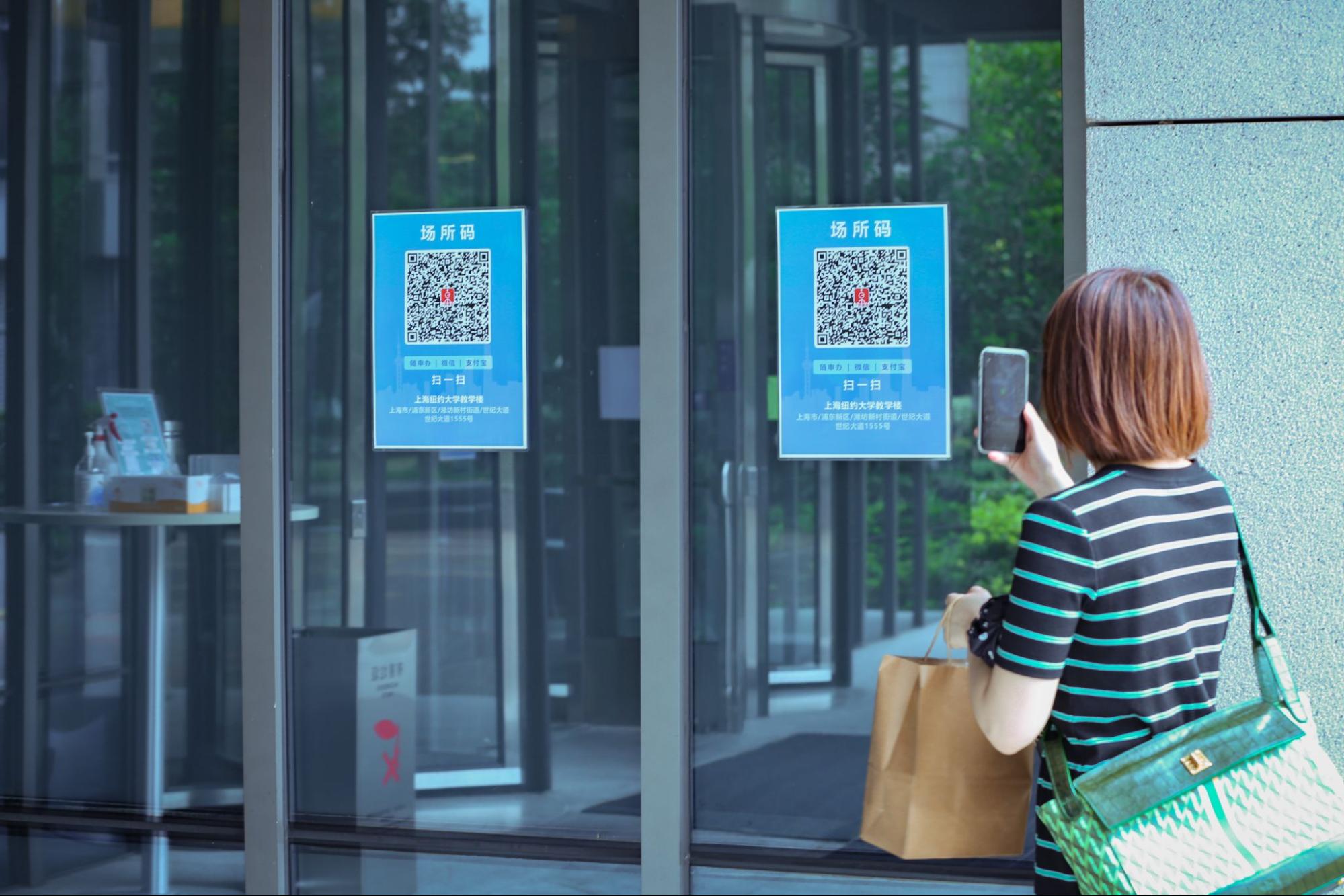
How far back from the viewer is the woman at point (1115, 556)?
72.4 inches

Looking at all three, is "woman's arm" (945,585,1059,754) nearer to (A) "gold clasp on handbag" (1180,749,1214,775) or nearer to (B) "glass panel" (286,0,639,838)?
(A) "gold clasp on handbag" (1180,749,1214,775)

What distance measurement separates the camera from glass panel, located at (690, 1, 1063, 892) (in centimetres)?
381

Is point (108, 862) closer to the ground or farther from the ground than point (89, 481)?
closer to the ground

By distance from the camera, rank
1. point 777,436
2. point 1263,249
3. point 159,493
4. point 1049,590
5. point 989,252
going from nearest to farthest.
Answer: point 1049,590, point 1263,249, point 777,436, point 159,493, point 989,252

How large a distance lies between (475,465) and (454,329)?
0.41 meters

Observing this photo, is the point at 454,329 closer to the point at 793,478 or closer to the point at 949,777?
the point at 793,478

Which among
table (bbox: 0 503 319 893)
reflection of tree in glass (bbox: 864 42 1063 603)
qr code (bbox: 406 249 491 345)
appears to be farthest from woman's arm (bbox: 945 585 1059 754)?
table (bbox: 0 503 319 893)

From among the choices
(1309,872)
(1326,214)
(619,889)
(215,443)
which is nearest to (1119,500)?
(1309,872)

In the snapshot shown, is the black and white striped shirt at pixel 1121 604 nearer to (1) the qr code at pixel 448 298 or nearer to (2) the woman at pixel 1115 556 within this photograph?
(2) the woman at pixel 1115 556

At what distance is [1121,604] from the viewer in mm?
1864

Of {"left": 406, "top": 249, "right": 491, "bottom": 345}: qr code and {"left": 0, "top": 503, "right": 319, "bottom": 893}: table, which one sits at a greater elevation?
{"left": 406, "top": 249, "right": 491, "bottom": 345}: qr code

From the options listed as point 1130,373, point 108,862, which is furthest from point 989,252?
point 108,862

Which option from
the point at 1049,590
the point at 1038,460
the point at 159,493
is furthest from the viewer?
the point at 159,493

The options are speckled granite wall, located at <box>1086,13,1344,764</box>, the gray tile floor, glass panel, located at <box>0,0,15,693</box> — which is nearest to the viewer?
speckled granite wall, located at <box>1086,13,1344,764</box>
